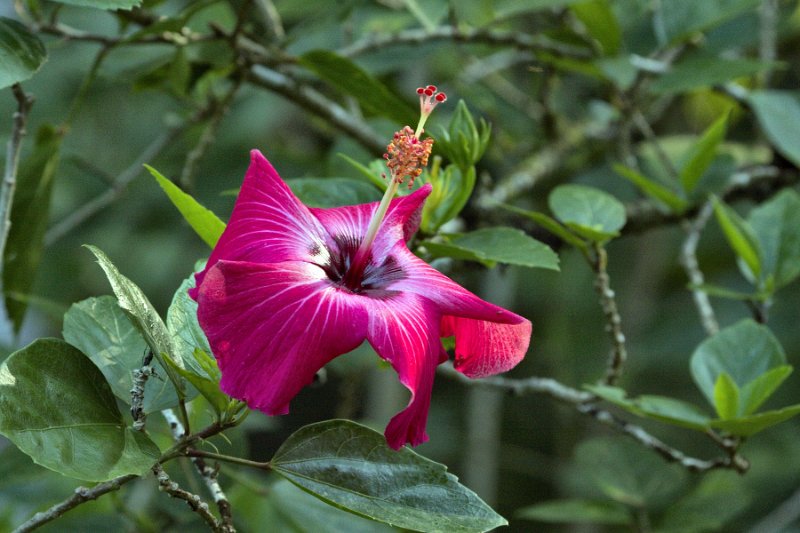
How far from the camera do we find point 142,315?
2.09 ft

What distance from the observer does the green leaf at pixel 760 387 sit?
872 millimetres

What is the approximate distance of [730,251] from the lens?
87.7 inches

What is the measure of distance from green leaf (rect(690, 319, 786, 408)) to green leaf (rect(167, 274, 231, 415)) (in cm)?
53

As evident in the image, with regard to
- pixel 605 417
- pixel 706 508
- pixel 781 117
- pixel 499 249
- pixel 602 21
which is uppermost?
pixel 602 21

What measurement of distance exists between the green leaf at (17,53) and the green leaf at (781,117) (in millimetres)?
986

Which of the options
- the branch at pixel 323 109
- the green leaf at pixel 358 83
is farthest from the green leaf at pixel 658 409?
the branch at pixel 323 109

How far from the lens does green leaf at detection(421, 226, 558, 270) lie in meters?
0.81

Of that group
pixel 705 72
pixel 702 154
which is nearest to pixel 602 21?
pixel 705 72

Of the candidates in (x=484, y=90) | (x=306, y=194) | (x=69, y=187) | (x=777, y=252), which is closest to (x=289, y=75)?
(x=306, y=194)

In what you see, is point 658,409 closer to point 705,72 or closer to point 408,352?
point 408,352

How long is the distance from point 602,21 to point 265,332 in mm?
881

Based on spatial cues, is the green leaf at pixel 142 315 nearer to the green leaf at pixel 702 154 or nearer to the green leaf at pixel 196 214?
the green leaf at pixel 196 214

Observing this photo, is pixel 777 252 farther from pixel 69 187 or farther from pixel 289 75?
pixel 69 187

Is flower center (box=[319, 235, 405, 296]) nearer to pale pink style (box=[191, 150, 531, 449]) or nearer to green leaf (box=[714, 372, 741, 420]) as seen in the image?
pale pink style (box=[191, 150, 531, 449])
